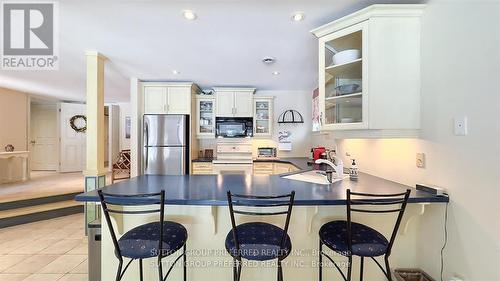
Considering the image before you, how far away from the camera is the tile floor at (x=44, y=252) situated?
87.9 inches

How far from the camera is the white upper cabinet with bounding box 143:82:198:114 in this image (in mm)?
4055

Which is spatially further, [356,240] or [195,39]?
[195,39]

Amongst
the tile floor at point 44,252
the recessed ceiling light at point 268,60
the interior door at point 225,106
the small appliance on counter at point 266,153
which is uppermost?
the recessed ceiling light at point 268,60

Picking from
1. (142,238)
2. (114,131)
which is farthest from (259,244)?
(114,131)

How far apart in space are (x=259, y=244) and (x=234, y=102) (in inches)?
131

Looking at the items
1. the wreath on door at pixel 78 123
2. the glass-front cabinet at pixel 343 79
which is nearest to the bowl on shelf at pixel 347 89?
the glass-front cabinet at pixel 343 79

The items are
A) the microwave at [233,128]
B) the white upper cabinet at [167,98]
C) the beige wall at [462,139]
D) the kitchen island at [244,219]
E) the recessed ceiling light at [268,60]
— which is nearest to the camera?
the beige wall at [462,139]

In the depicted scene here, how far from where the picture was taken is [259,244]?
4.30ft

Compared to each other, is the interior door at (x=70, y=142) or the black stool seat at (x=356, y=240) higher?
the interior door at (x=70, y=142)

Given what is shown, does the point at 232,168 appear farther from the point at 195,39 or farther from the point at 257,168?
the point at 195,39

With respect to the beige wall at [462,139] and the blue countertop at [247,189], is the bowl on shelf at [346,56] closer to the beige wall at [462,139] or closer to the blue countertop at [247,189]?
the beige wall at [462,139]

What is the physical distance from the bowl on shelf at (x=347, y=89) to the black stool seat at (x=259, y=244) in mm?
1292

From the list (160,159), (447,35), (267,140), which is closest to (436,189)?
(447,35)

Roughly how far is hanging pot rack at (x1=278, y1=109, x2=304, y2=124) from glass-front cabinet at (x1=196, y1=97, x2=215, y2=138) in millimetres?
1386
